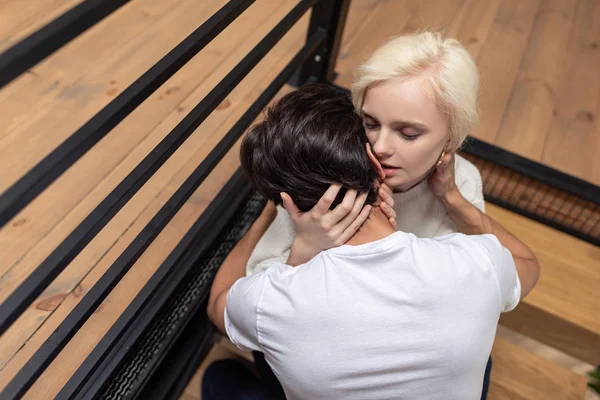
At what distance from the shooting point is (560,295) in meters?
1.65

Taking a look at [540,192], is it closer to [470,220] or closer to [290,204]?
[470,220]

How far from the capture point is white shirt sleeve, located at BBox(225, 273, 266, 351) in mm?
941

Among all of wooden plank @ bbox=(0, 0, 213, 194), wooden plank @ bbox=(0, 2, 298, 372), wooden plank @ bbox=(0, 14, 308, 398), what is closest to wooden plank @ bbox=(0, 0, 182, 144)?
wooden plank @ bbox=(0, 0, 213, 194)

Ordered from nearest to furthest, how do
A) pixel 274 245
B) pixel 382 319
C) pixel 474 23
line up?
pixel 382 319, pixel 274 245, pixel 474 23

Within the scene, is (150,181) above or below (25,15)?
below

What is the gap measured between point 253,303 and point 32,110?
104 centimetres

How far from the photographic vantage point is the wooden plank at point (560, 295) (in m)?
1.62

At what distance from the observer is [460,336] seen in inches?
34.5

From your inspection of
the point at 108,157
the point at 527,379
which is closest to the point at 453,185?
the point at 527,379

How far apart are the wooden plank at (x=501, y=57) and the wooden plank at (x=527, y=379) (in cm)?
75

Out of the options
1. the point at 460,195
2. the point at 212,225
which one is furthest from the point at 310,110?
the point at 212,225

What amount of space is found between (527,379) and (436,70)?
1.03m

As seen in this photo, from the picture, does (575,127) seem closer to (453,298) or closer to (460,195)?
(460,195)

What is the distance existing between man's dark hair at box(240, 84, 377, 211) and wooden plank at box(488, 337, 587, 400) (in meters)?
Result: 0.88
